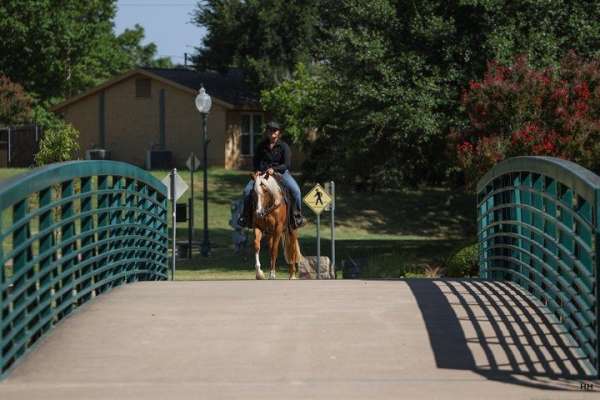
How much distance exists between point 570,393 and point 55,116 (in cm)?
6438

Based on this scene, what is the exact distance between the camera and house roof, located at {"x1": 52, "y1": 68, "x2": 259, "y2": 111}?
196 feet

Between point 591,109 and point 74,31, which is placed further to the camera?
point 74,31

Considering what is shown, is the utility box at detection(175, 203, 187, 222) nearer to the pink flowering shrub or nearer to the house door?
the pink flowering shrub

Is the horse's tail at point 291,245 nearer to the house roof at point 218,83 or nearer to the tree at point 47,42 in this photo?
the house roof at point 218,83

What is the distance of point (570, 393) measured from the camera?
7969mm

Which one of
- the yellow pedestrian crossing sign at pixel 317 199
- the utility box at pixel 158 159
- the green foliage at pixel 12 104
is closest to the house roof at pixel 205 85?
the green foliage at pixel 12 104

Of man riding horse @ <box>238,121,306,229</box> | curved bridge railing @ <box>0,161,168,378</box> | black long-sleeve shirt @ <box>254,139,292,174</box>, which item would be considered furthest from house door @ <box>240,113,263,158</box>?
curved bridge railing @ <box>0,161,168,378</box>

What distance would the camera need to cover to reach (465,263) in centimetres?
2333

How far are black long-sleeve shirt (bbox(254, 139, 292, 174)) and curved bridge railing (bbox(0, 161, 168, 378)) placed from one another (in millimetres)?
2556

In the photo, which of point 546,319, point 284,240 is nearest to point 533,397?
point 546,319

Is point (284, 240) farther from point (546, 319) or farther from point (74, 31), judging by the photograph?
point (74, 31)

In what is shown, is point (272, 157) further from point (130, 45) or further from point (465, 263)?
point (130, 45)

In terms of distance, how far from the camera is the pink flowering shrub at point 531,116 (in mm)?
27797

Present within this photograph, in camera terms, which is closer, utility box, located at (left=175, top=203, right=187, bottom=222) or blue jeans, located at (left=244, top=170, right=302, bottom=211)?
blue jeans, located at (left=244, top=170, right=302, bottom=211)
